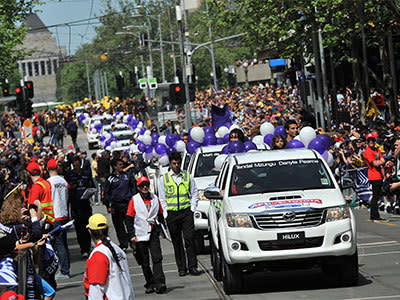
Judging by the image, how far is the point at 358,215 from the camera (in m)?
24.5

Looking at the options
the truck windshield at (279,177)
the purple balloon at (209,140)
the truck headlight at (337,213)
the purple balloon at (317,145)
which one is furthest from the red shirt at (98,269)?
the purple balloon at (209,140)

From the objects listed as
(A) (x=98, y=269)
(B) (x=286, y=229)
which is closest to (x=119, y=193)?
(B) (x=286, y=229)

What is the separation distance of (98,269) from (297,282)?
5.52m

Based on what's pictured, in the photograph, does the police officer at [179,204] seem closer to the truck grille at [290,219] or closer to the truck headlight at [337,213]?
the truck grille at [290,219]

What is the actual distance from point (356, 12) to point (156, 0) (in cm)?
6399

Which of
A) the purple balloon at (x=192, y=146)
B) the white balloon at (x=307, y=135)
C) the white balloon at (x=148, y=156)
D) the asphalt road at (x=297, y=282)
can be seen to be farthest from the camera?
the white balloon at (x=148, y=156)

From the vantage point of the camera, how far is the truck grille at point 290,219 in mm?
12742

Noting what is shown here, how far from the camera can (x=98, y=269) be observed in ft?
29.3

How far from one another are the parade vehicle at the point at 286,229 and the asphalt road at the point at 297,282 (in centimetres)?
32

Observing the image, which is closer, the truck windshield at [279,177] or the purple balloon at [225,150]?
the truck windshield at [279,177]

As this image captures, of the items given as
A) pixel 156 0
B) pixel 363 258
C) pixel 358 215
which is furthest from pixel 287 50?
pixel 156 0

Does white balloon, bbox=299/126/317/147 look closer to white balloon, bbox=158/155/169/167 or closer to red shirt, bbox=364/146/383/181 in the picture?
red shirt, bbox=364/146/383/181

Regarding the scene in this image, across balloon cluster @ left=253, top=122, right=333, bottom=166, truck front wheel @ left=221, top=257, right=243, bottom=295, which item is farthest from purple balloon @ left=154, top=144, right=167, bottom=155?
truck front wheel @ left=221, top=257, right=243, bottom=295

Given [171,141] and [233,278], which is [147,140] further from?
[233,278]
